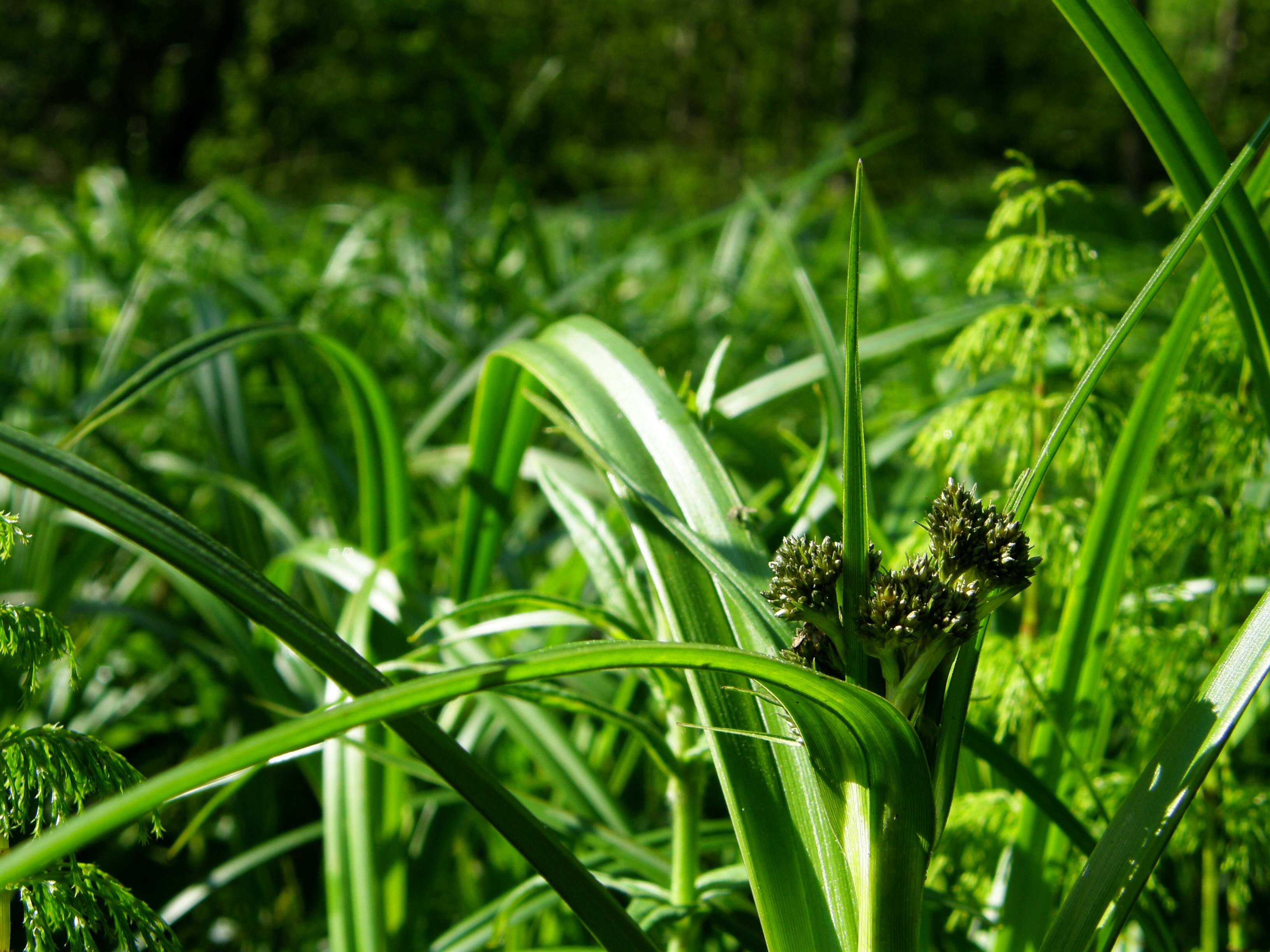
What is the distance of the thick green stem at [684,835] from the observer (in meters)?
0.68

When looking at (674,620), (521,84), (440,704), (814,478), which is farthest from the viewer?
(521,84)

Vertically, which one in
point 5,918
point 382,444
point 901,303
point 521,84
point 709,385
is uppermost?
point 521,84

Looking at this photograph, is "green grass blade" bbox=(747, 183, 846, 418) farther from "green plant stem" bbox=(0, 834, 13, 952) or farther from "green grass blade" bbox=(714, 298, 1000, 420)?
"green plant stem" bbox=(0, 834, 13, 952)

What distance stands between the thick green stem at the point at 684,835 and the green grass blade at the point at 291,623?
17 centimetres

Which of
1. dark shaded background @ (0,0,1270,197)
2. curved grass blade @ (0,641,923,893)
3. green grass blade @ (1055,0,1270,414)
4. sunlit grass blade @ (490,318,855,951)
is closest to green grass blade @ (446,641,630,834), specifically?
sunlit grass blade @ (490,318,855,951)

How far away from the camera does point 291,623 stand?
0.46 metres

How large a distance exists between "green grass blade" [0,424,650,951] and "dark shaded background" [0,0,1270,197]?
24.4ft

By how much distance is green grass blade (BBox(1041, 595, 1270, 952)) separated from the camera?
1.55ft

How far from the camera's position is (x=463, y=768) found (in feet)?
1.62

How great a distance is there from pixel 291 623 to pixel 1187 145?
0.62 metres

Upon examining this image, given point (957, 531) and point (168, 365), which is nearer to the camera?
point (957, 531)

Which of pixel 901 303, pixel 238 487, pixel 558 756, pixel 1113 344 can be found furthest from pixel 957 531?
pixel 238 487

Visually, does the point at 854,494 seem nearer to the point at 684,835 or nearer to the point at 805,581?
the point at 805,581

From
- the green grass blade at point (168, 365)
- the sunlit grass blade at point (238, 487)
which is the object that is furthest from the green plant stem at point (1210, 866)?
the sunlit grass blade at point (238, 487)
